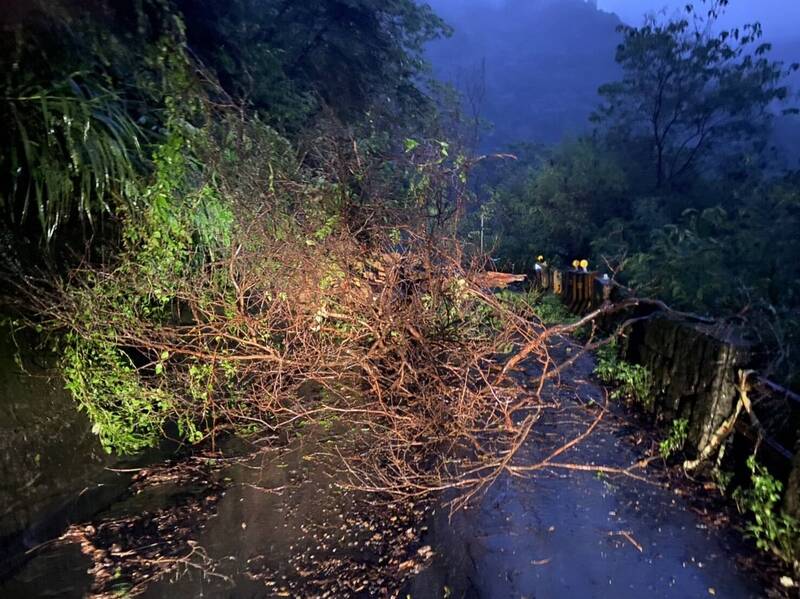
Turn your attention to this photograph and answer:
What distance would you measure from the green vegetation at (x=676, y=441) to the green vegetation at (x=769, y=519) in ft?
3.44

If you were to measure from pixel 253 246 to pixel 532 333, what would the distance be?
2583 mm

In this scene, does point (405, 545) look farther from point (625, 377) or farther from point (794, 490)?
point (625, 377)

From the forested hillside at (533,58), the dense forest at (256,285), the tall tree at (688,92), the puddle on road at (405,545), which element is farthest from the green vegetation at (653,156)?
the forested hillside at (533,58)

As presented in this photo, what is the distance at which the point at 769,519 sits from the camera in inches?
133

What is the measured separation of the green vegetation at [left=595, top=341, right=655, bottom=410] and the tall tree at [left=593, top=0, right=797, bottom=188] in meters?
15.9

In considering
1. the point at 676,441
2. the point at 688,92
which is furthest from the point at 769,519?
the point at 688,92

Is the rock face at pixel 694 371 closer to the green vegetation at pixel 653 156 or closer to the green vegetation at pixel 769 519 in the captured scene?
the green vegetation at pixel 769 519

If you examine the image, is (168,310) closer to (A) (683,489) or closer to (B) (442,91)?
(A) (683,489)

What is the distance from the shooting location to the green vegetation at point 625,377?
6094 millimetres

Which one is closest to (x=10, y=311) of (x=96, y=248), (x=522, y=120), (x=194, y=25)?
(x=96, y=248)

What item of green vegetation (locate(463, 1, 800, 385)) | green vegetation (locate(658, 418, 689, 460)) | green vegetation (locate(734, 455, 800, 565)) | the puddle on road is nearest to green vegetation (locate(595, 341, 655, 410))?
green vegetation (locate(658, 418, 689, 460))

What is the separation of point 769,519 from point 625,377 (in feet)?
10.8

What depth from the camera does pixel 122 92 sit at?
4.82 m

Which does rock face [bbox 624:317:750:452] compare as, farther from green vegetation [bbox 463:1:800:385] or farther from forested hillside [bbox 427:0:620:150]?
forested hillside [bbox 427:0:620:150]
